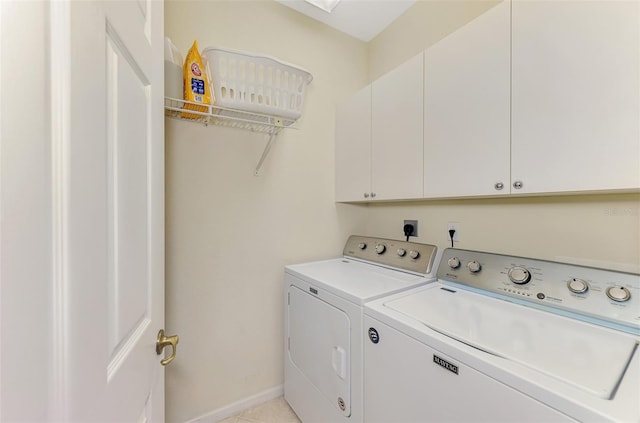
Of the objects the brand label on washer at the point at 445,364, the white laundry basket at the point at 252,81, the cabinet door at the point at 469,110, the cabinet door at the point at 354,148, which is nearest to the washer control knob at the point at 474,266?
the cabinet door at the point at 469,110

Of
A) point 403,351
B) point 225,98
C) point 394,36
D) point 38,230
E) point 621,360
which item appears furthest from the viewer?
point 394,36

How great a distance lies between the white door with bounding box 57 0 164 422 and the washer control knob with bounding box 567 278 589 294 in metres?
1.44

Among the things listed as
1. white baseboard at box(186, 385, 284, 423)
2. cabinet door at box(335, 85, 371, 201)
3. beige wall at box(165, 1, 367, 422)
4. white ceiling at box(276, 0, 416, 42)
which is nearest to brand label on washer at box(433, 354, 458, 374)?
cabinet door at box(335, 85, 371, 201)

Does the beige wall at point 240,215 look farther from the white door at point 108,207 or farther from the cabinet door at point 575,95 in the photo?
the cabinet door at point 575,95

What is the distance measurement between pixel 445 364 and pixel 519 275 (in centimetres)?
62

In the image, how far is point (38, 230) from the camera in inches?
12.6

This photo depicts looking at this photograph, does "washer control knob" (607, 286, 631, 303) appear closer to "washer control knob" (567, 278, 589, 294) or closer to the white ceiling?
"washer control knob" (567, 278, 589, 294)

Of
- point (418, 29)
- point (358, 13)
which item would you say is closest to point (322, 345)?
point (418, 29)

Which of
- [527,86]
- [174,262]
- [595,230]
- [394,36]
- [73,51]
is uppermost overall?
[394,36]

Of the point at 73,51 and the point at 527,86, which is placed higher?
the point at 527,86

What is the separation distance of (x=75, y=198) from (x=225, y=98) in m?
1.12

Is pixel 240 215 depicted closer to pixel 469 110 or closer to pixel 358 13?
pixel 469 110

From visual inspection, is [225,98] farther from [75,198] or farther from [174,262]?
[75,198]

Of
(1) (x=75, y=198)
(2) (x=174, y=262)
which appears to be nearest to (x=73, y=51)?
(1) (x=75, y=198)
